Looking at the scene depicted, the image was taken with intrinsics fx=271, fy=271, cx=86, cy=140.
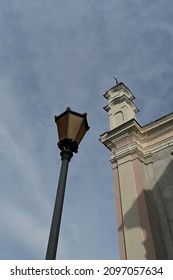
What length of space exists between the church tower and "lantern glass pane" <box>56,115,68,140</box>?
508 cm

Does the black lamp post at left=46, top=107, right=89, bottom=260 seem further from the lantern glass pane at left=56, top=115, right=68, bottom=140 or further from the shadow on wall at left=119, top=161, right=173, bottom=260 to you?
the shadow on wall at left=119, top=161, right=173, bottom=260

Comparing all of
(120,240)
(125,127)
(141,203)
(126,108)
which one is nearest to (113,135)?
(125,127)

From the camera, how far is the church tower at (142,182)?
7.81m

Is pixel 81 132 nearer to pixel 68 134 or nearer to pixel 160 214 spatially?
pixel 68 134

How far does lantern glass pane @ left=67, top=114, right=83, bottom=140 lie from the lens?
393 cm

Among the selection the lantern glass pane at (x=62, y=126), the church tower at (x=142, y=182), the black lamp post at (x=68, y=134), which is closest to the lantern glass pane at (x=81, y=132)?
the black lamp post at (x=68, y=134)

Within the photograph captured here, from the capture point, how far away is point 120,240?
8328 millimetres

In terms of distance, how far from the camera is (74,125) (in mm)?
3984

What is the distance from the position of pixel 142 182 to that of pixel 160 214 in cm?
118

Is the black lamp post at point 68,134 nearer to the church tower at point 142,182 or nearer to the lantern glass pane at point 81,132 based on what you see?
the lantern glass pane at point 81,132

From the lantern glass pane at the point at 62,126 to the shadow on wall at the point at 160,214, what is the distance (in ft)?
16.8

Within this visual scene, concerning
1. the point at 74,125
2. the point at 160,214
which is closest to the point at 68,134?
the point at 74,125
